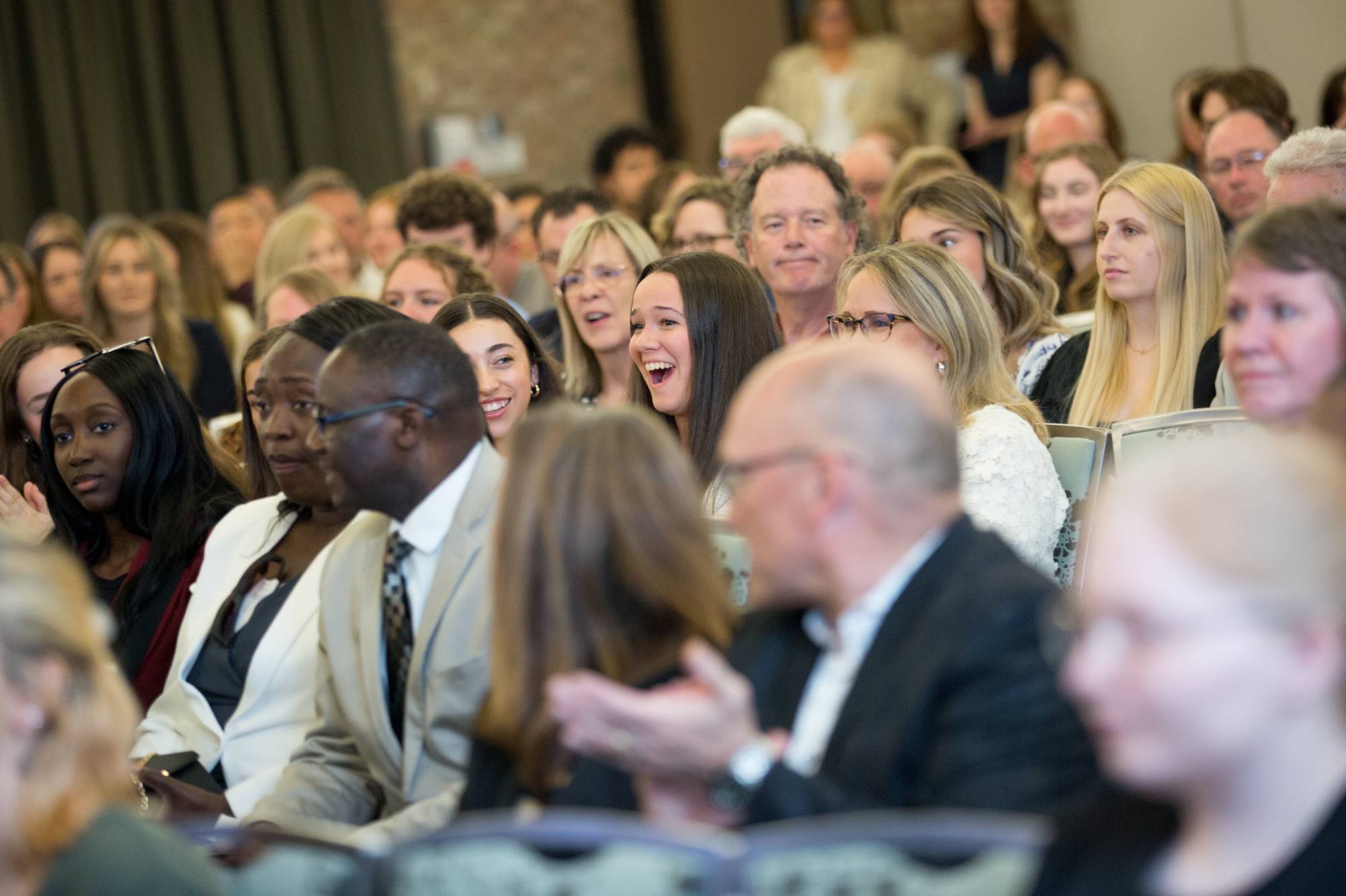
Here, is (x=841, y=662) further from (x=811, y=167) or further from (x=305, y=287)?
(x=305, y=287)

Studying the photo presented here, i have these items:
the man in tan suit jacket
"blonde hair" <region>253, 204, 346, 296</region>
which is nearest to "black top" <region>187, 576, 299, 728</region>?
the man in tan suit jacket

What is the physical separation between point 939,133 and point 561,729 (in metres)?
7.44

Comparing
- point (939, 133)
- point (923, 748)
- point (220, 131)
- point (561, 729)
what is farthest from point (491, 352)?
point (220, 131)

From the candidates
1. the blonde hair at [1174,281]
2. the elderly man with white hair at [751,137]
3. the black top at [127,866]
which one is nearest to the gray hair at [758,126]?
the elderly man with white hair at [751,137]

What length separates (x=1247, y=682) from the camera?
1.33 meters

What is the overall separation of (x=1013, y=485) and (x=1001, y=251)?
162cm

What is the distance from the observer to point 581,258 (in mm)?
4852

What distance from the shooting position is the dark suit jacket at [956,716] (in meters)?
1.72

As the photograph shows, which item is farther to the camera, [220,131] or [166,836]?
[220,131]

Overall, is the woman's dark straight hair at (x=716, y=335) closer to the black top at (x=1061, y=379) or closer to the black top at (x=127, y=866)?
the black top at (x=1061, y=379)

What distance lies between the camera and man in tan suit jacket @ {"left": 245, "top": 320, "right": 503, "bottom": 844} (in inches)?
99.3

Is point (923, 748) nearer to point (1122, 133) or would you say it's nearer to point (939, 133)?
point (1122, 133)

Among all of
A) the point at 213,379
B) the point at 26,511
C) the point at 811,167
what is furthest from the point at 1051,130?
the point at 26,511

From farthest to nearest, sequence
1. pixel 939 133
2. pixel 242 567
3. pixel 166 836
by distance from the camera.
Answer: pixel 939 133
pixel 242 567
pixel 166 836
